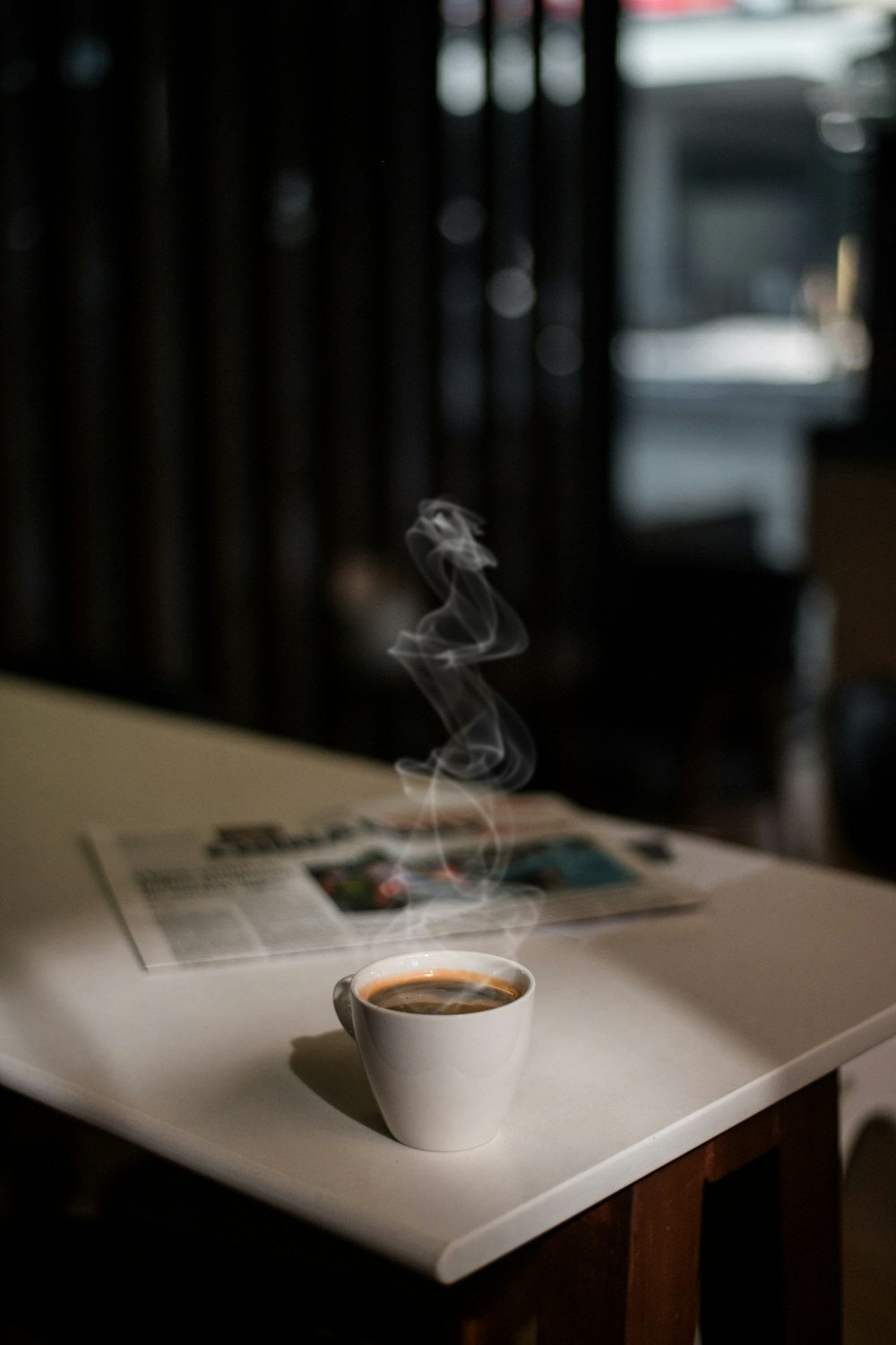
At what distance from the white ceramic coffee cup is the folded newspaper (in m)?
0.26

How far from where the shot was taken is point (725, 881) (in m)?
1.04

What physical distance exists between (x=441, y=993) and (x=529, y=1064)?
0.29 ft

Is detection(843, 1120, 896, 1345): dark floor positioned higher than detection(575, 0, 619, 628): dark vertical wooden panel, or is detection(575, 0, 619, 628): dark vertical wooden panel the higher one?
detection(575, 0, 619, 628): dark vertical wooden panel

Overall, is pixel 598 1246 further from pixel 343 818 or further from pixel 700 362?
pixel 700 362

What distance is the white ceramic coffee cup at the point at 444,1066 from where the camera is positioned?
2.03 feet

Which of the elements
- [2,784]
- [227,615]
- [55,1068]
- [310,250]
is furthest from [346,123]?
[55,1068]

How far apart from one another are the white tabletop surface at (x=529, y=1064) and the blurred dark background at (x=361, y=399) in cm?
83

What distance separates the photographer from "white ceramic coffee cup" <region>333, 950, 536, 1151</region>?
62 cm

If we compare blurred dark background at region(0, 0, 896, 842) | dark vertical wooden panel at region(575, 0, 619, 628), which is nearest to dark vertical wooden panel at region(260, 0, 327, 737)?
blurred dark background at region(0, 0, 896, 842)

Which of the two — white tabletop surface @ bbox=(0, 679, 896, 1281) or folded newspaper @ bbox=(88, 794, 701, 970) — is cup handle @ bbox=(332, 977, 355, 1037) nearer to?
white tabletop surface @ bbox=(0, 679, 896, 1281)

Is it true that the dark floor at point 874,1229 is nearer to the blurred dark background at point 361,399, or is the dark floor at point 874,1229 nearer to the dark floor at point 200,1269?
the dark floor at point 200,1269

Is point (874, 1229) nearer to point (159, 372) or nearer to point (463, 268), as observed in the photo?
point (159, 372)

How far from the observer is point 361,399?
3.00 meters

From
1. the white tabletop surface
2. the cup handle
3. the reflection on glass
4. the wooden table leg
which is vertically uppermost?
the reflection on glass
